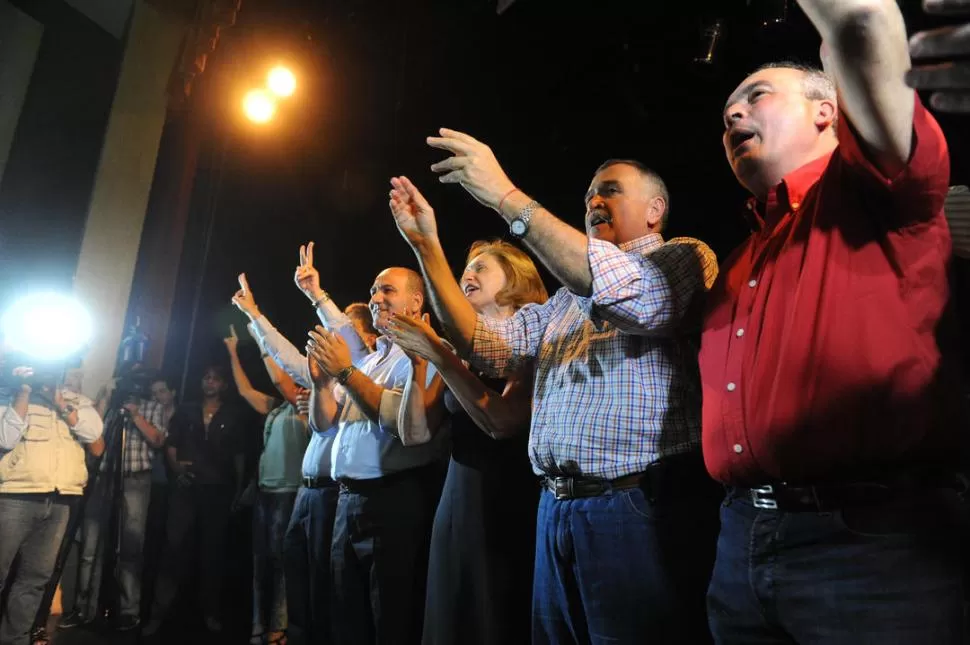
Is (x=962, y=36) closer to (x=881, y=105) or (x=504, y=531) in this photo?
(x=881, y=105)

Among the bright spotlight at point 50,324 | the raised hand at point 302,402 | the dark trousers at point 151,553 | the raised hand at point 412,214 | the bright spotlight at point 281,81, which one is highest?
the bright spotlight at point 281,81

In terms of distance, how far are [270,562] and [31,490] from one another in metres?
1.31

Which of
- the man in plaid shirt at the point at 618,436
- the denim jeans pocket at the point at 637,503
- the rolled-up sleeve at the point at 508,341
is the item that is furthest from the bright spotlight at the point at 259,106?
the denim jeans pocket at the point at 637,503

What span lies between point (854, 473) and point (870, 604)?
6.7 inches

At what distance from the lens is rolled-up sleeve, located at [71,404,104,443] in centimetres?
408

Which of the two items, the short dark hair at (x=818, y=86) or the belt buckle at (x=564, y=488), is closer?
the short dark hair at (x=818, y=86)

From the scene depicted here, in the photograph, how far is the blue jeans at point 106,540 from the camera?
4.22m

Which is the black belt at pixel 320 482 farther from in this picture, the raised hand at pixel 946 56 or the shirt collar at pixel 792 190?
the raised hand at pixel 946 56

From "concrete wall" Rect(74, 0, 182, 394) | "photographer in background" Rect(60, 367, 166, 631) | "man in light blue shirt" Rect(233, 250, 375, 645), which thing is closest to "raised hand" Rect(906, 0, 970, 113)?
"man in light blue shirt" Rect(233, 250, 375, 645)

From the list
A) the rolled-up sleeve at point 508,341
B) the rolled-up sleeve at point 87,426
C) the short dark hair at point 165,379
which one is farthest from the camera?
the short dark hair at point 165,379

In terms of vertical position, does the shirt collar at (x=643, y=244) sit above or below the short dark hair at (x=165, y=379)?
below

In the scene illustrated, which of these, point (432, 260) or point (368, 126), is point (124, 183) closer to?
point (368, 126)

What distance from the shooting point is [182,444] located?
15.0ft

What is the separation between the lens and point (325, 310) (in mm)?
3105
